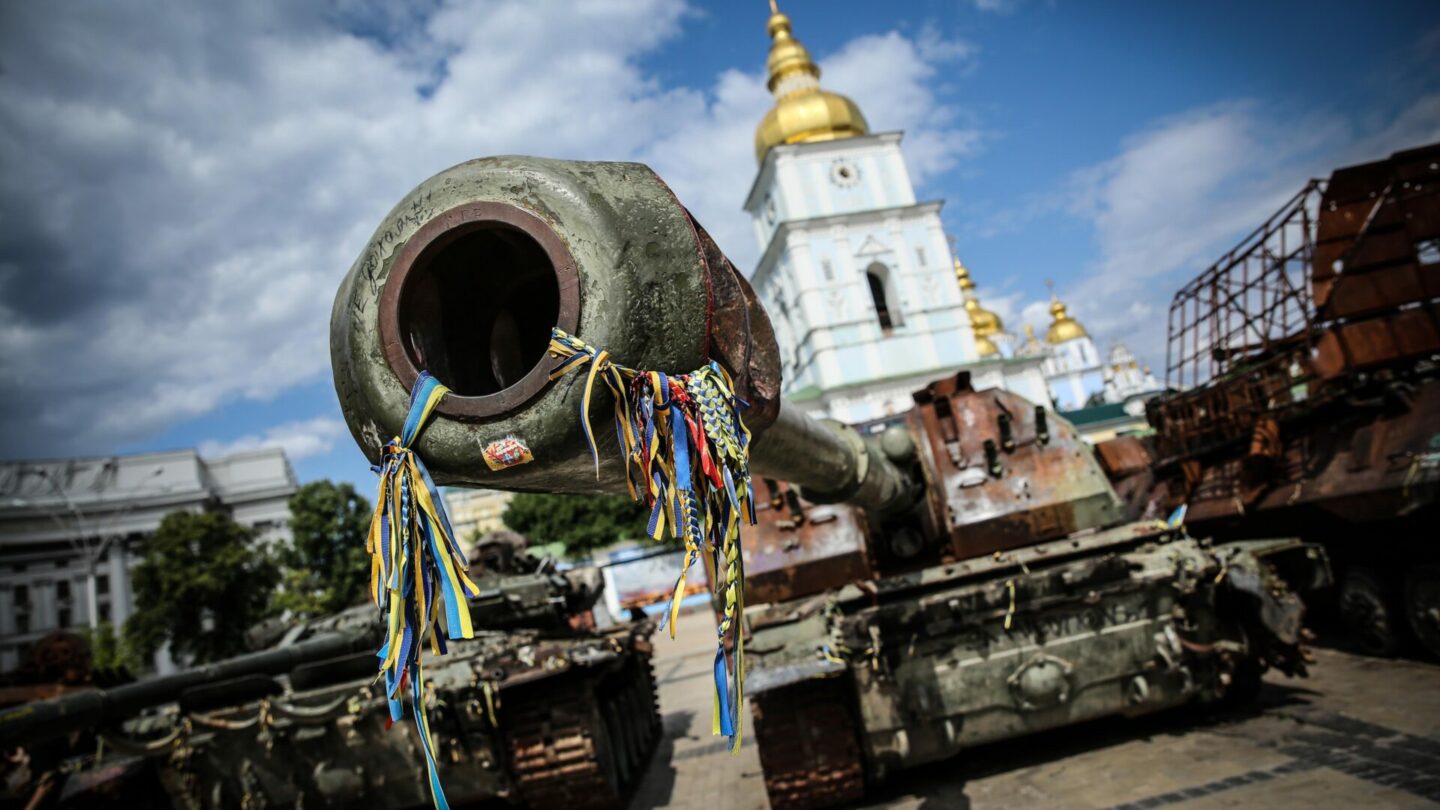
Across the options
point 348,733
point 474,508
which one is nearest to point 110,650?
point 474,508

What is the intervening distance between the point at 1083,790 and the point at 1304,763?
1149mm

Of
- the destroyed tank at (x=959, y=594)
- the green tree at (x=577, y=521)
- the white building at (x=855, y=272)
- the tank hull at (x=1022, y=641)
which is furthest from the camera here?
the white building at (x=855, y=272)

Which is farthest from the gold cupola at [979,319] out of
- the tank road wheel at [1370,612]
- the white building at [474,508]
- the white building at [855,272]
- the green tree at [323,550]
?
the tank road wheel at [1370,612]

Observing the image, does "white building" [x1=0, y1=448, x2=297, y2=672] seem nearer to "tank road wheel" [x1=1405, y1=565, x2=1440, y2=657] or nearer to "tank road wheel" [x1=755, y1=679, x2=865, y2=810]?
"tank road wheel" [x1=755, y1=679, x2=865, y2=810]

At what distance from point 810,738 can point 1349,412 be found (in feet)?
17.4

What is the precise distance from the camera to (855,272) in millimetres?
36719

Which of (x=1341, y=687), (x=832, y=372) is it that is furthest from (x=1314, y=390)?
(x=832, y=372)

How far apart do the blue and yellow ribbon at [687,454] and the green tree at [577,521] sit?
83.5 feet

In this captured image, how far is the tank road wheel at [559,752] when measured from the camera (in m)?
5.97

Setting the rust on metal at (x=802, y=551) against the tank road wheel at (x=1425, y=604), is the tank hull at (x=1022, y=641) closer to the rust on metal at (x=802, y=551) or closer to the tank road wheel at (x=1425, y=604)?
the rust on metal at (x=802, y=551)

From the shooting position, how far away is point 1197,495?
9219 millimetres

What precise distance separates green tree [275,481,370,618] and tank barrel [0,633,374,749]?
19.2m

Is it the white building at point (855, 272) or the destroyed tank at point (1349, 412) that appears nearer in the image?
the destroyed tank at point (1349, 412)

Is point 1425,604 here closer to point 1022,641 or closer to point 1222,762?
point 1222,762
